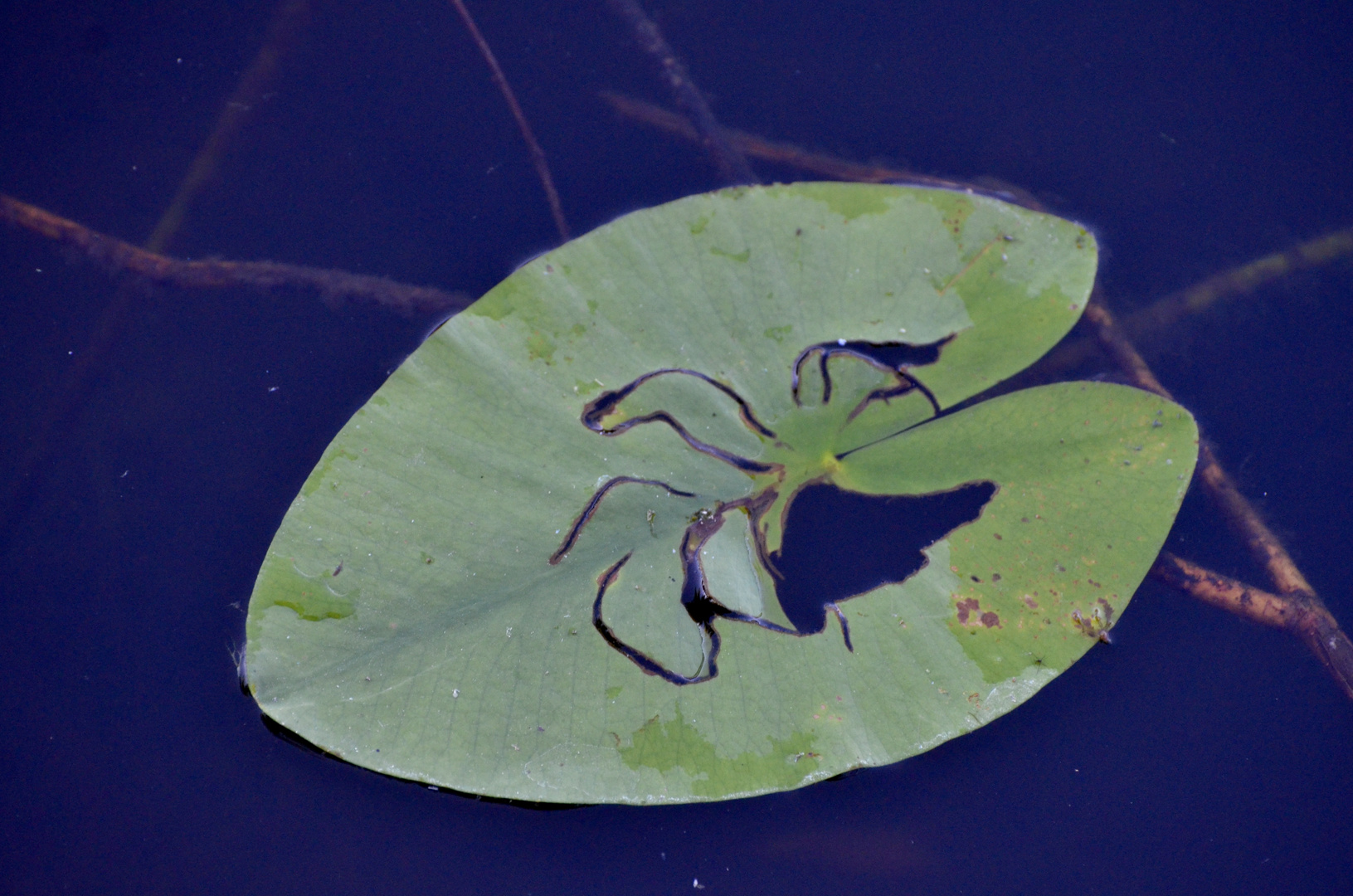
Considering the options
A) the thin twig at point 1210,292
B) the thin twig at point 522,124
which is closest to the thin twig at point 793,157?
the thin twig at point 522,124

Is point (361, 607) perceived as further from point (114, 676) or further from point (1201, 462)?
point (1201, 462)

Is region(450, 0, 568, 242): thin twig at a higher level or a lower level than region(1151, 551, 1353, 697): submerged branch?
higher

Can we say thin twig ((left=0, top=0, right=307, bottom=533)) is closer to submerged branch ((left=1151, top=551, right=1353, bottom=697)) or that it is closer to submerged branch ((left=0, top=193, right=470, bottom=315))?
submerged branch ((left=0, top=193, right=470, bottom=315))

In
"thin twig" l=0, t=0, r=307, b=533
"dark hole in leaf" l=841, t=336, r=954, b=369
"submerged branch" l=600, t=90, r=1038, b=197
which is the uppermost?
"submerged branch" l=600, t=90, r=1038, b=197

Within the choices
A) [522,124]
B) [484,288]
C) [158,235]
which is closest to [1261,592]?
[484,288]

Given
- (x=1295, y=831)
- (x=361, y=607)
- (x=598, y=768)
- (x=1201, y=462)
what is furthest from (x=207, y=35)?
(x=1295, y=831)

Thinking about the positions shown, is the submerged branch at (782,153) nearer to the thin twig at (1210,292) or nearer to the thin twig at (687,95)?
the thin twig at (687,95)

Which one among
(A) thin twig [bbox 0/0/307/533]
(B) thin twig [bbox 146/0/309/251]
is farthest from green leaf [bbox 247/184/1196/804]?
(B) thin twig [bbox 146/0/309/251]
